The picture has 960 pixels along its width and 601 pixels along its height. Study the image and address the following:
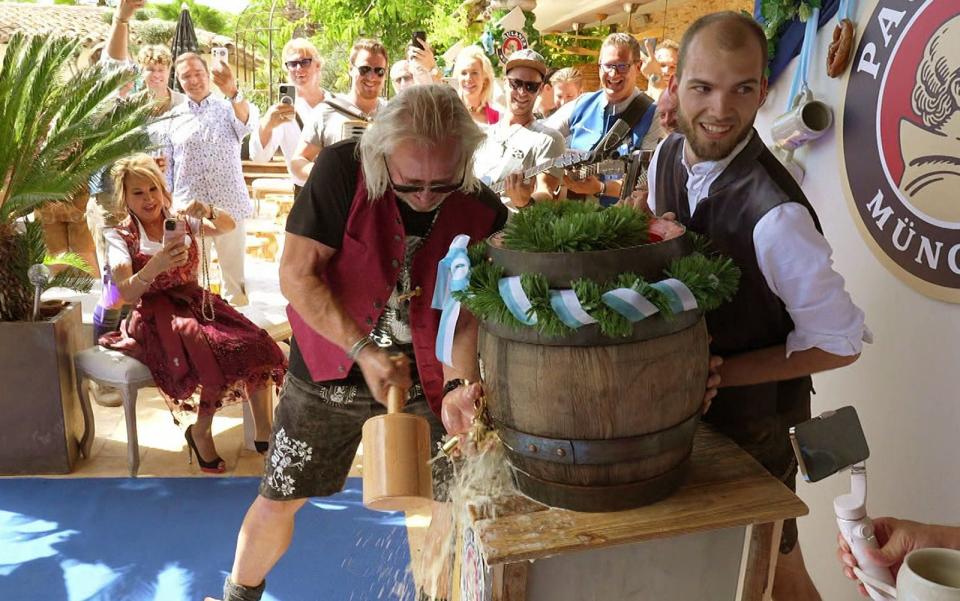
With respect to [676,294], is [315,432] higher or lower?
lower

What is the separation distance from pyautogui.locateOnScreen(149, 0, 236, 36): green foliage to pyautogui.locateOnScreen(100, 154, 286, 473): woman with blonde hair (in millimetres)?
28806

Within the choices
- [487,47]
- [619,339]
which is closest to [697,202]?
[619,339]

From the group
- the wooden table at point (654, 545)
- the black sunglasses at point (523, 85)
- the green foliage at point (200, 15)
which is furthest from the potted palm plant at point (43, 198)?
the green foliage at point (200, 15)

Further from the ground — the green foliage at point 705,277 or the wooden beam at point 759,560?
the green foliage at point 705,277

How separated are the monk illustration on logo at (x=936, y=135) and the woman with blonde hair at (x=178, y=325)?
2.83 m

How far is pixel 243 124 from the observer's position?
17.6 feet

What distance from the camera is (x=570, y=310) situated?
4.16 ft

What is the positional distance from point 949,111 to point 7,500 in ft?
12.2

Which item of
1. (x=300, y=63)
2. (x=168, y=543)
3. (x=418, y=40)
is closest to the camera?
(x=168, y=543)

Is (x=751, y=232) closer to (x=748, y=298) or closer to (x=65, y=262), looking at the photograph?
(x=748, y=298)

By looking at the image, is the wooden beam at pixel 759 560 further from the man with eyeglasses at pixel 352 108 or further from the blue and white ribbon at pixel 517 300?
the man with eyeglasses at pixel 352 108

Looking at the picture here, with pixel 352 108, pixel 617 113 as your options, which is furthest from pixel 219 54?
pixel 617 113

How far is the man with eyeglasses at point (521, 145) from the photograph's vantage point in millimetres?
3936

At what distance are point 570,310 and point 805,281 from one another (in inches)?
21.0
